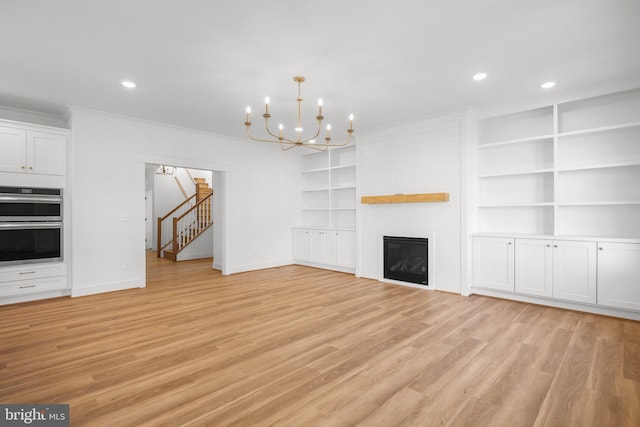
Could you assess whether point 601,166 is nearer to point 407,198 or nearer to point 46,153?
point 407,198

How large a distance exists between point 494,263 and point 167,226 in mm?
9069

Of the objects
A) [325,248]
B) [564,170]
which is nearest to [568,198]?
[564,170]

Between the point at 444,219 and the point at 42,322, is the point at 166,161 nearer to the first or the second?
the point at 42,322

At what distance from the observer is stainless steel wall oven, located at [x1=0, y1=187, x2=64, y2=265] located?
4309 millimetres

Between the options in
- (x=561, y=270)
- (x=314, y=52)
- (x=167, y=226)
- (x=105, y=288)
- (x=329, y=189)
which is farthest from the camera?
(x=167, y=226)

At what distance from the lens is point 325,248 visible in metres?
7.11

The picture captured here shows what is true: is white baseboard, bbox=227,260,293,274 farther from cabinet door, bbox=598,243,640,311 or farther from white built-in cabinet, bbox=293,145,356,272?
cabinet door, bbox=598,243,640,311

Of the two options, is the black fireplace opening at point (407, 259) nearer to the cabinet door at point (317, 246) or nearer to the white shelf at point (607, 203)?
the cabinet door at point (317, 246)

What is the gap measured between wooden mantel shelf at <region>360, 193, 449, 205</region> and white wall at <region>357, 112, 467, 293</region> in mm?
160

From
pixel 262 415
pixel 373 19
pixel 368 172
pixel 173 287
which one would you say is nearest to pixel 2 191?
pixel 173 287

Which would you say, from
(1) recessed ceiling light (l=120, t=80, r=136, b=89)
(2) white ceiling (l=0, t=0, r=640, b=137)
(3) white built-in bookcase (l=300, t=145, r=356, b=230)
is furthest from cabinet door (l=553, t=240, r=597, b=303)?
(1) recessed ceiling light (l=120, t=80, r=136, b=89)

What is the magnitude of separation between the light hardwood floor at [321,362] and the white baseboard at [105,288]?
0.26m
